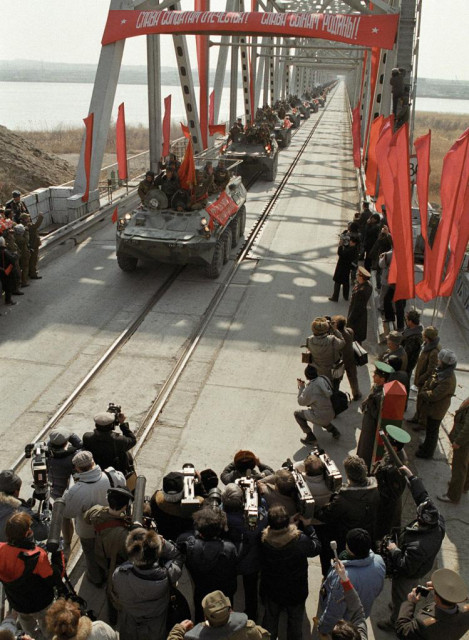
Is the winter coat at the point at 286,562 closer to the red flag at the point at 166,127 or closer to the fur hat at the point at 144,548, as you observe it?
the fur hat at the point at 144,548

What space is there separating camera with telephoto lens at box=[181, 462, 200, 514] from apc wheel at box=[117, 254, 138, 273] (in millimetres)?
8564

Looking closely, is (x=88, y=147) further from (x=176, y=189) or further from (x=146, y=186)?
(x=176, y=189)

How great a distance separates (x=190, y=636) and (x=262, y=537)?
1.03 meters

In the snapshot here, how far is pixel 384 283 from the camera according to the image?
11102 mm

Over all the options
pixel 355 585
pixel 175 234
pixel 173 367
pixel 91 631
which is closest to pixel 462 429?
pixel 355 585

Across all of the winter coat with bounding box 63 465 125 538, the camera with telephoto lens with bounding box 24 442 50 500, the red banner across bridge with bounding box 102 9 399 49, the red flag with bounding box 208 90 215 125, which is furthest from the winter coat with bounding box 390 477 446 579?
the red flag with bounding box 208 90 215 125

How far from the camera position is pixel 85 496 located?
5215 millimetres

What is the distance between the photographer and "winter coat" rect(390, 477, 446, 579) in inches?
182

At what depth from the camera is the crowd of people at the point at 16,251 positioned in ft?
36.0

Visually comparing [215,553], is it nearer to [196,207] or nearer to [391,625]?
[391,625]

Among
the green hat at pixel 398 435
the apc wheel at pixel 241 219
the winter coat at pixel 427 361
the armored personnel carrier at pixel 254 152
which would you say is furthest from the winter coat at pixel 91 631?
the armored personnel carrier at pixel 254 152

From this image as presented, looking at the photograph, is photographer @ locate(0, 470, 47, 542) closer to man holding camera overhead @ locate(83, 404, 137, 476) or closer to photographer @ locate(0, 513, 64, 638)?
→ photographer @ locate(0, 513, 64, 638)

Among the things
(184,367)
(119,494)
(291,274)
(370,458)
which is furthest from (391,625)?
(291,274)

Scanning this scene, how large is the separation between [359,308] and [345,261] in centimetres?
233
